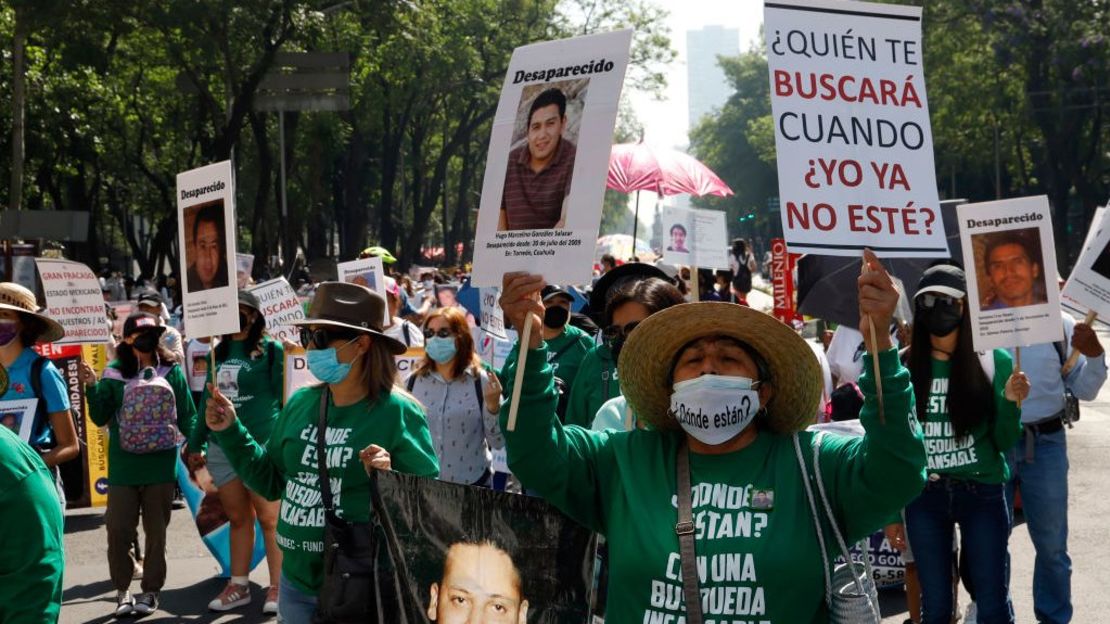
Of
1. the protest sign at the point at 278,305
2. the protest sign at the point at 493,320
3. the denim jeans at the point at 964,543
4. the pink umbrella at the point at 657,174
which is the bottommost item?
the denim jeans at the point at 964,543

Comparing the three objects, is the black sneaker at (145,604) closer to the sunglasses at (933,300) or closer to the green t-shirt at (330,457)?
the green t-shirt at (330,457)

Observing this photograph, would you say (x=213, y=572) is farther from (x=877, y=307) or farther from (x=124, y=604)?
(x=877, y=307)

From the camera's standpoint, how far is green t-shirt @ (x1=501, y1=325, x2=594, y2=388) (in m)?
7.67

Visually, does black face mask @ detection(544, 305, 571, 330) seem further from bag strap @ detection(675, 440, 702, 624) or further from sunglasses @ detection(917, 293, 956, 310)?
bag strap @ detection(675, 440, 702, 624)

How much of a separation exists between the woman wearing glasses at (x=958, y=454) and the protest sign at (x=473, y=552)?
2.39 metres

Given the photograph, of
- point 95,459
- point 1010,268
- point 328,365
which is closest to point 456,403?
point 328,365

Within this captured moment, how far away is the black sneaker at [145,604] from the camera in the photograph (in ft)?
28.5

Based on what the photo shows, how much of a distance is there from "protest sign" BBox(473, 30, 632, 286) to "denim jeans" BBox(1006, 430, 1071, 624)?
12.5 ft

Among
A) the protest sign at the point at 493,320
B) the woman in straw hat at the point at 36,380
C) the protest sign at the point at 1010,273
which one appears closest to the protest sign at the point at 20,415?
the woman in straw hat at the point at 36,380

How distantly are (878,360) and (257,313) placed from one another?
5.90m

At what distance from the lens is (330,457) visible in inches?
202

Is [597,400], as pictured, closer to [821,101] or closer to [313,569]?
[313,569]

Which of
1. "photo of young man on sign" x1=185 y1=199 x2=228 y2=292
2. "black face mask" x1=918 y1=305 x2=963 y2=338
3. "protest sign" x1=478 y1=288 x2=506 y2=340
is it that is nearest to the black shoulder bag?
"photo of young man on sign" x1=185 y1=199 x2=228 y2=292

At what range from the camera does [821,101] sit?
4.22 m
